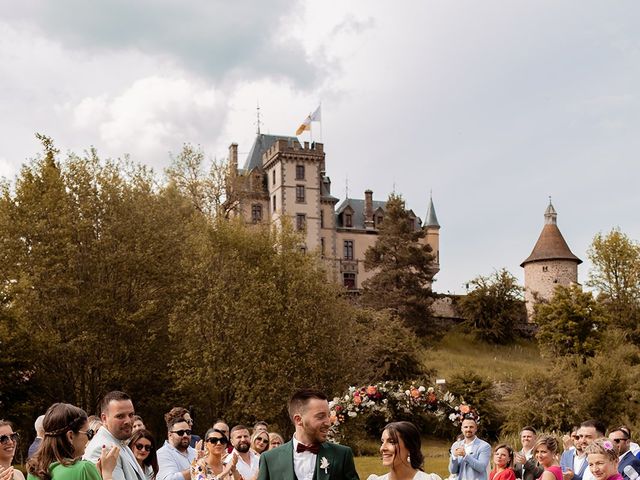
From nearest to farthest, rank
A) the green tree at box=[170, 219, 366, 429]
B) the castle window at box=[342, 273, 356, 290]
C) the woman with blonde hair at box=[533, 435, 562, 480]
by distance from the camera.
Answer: the woman with blonde hair at box=[533, 435, 562, 480] → the green tree at box=[170, 219, 366, 429] → the castle window at box=[342, 273, 356, 290]

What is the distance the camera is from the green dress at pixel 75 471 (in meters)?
5.87

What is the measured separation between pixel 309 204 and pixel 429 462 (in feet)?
166

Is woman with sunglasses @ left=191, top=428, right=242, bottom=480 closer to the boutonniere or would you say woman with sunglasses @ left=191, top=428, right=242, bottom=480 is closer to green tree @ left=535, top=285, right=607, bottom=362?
the boutonniere

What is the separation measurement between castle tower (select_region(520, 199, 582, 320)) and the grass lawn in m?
40.5

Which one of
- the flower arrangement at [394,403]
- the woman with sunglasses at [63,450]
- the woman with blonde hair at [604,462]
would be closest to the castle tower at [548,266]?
the flower arrangement at [394,403]

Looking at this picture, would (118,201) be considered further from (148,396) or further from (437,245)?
(437,245)

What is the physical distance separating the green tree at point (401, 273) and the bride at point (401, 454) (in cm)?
6237

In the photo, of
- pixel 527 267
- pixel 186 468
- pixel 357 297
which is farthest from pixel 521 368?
pixel 186 468

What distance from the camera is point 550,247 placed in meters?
85.6

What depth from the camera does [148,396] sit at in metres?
39.6

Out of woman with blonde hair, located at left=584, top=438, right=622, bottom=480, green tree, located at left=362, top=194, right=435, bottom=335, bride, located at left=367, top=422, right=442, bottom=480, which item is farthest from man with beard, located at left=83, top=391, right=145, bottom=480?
green tree, located at left=362, top=194, right=435, bottom=335

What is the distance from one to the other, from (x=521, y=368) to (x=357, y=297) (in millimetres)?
18252

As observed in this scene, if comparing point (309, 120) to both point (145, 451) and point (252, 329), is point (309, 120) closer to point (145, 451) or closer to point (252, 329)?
point (252, 329)

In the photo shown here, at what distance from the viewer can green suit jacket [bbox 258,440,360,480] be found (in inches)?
250
